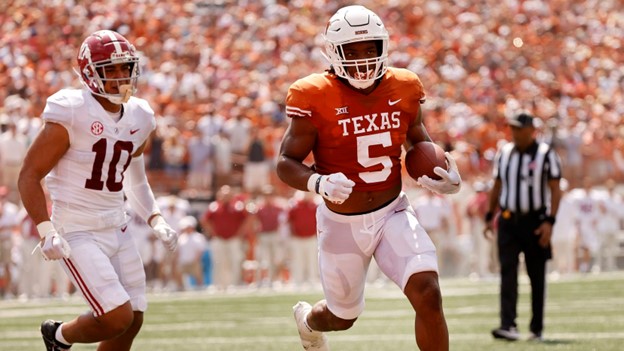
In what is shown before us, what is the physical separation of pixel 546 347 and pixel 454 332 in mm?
1297

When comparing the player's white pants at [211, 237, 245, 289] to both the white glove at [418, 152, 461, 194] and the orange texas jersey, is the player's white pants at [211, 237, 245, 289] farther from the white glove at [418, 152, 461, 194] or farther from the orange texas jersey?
the white glove at [418, 152, 461, 194]

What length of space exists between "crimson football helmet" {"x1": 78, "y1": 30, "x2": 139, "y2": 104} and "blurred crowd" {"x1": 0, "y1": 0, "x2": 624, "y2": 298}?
10654mm

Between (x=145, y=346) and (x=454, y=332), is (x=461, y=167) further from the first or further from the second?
(x=145, y=346)

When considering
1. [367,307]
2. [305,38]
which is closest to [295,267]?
[367,307]

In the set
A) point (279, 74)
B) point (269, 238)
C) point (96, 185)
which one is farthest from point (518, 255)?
point (279, 74)

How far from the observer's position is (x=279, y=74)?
20.5 m

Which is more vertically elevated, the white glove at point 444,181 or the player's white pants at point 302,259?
the white glove at point 444,181

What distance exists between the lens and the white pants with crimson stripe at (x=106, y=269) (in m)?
5.90

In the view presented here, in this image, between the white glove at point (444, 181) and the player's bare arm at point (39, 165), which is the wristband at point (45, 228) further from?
the white glove at point (444, 181)

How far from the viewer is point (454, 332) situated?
9609mm

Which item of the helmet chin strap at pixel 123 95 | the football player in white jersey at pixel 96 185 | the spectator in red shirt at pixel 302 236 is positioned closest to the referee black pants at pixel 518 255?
the football player in white jersey at pixel 96 185

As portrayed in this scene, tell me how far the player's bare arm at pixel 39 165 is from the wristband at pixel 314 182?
1.21 m

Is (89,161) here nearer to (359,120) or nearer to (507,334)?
(359,120)

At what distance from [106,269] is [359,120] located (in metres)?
1.35
